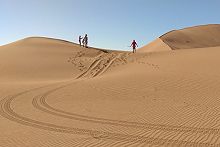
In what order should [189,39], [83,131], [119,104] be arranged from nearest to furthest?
1. [83,131]
2. [119,104]
3. [189,39]

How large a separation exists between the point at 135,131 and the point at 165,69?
40.9 feet

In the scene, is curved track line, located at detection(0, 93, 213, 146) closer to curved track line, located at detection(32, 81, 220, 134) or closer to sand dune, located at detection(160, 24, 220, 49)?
curved track line, located at detection(32, 81, 220, 134)

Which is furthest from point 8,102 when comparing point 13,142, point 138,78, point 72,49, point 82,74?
point 72,49

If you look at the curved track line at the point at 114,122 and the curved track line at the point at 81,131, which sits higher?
the curved track line at the point at 114,122

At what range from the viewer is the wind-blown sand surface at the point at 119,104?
24.5 feet

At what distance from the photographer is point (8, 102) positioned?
12.7 meters

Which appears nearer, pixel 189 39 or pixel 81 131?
pixel 81 131

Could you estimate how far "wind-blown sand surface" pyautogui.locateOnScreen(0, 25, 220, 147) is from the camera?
746cm

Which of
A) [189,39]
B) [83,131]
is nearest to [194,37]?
[189,39]

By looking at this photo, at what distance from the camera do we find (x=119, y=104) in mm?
11930

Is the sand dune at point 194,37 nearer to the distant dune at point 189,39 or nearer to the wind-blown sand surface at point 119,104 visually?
the distant dune at point 189,39

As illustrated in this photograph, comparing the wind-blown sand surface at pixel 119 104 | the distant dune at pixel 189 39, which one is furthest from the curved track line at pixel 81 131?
the distant dune at pixel 189 39

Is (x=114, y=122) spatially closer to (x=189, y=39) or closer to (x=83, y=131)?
(x=83, y=131)

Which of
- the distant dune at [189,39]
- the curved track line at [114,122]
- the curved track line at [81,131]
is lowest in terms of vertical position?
the curved track line at [81,131]
